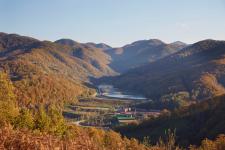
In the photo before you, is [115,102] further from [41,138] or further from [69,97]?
[41,138]

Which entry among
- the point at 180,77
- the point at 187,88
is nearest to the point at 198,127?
the point at 187,88

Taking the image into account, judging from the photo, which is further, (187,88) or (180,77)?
(180,77)

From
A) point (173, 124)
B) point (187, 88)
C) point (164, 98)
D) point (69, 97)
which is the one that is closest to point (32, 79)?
point (69, 97)

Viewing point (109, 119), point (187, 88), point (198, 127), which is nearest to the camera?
point (198, 127)

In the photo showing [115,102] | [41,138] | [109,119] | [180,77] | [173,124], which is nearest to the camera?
[41,138]

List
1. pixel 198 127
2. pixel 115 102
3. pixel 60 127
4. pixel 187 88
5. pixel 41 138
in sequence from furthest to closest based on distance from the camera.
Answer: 1. pixel 115 102
2. pixel 187 88
3. pixel 198 127
4. pixel 60 127
5. pixel 41 138

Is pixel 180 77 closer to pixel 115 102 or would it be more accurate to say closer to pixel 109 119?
pixel 115 102

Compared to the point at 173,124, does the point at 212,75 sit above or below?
above
